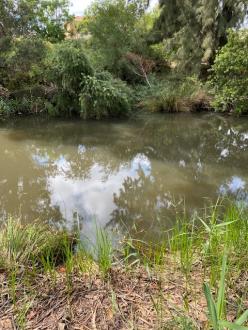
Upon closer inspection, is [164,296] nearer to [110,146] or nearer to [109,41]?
[110,146]

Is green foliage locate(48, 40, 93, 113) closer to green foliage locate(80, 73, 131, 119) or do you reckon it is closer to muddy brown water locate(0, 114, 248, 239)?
green foliage locate(80, 73, 131, 119)

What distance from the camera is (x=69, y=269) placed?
236 cm

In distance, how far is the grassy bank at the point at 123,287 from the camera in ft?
6.43

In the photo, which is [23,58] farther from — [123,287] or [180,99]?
[123,287]

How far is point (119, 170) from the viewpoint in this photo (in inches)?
248

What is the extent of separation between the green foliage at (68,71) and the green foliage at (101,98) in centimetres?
34

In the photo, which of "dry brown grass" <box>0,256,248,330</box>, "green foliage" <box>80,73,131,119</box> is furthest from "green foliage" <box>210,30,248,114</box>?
"dry brown grass" <box>0,256,248,330</box>

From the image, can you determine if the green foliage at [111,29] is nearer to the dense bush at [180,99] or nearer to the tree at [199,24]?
the tree at [199,24]

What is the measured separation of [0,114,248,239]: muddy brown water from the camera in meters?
4.40

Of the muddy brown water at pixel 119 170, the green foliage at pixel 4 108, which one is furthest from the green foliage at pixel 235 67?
the green foliage at pixel 4 108

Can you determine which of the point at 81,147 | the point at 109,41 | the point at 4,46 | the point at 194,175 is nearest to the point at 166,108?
the point at 109,41

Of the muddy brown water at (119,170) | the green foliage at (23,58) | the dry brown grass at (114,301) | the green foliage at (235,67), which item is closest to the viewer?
the dry brown grass at (114,301)

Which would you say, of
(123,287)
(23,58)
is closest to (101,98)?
(23,58)

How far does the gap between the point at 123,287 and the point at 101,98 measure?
8539 millimetres
